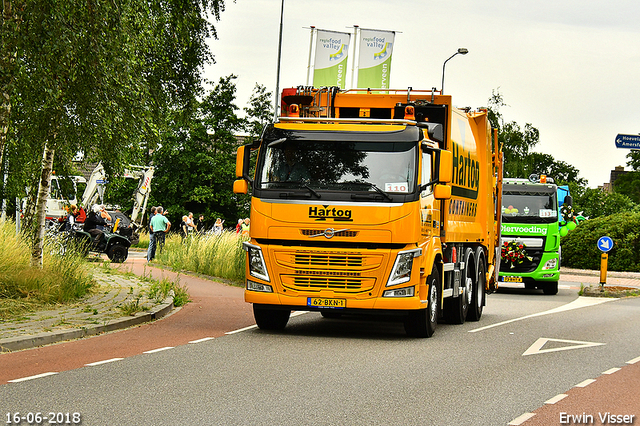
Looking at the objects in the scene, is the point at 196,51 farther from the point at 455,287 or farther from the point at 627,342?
the point at 627,342

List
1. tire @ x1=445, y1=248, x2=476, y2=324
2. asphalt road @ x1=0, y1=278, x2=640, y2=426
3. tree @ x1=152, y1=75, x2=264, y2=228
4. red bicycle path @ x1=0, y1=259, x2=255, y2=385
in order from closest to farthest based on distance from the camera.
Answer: asphalt road @ x1=0, y1=278, x2=640, y2=426 → red bicycle path @ x1=0, y1=259, x2=255, y2=385 → tire @ x1=445, y1=248, x2=476, y2=324 → tree @ x1=152, y1=75, x2=264, y2=228

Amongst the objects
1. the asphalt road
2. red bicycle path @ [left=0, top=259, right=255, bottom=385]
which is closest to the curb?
red bicycle path @ [left=0, top=259, right=255, bottom=385]

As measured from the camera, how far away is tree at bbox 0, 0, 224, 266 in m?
10.1

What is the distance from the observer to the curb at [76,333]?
32.5 feet

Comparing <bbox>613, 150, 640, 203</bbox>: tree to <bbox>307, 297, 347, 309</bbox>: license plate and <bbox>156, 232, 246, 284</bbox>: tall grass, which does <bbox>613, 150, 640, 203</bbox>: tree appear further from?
<bbox>307, 297, 347, 309</bbox>: license plate

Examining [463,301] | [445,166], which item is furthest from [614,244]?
[445,166]

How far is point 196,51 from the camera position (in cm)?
1730

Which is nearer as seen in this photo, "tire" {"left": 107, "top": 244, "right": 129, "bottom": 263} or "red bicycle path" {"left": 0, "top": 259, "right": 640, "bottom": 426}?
"red bicycle path" {"left": 0, "top": 259, "right": 640, "bottom": 426}

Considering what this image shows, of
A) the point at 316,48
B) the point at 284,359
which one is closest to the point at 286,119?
the point at 284,359

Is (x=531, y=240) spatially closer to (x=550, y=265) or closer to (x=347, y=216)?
(x=550, y=265)

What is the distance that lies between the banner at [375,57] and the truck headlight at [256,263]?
22.3m

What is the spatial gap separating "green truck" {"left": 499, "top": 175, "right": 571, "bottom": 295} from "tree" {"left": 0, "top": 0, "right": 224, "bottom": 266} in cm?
1228

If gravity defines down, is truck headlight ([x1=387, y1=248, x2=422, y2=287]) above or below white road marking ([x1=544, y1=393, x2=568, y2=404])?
above

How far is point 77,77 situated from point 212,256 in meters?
12.6
